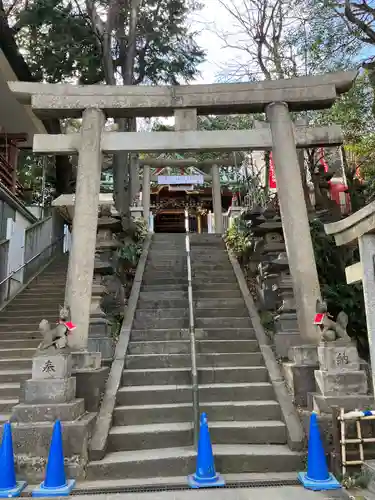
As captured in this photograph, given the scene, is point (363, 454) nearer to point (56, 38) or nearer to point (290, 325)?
point (290, 325)

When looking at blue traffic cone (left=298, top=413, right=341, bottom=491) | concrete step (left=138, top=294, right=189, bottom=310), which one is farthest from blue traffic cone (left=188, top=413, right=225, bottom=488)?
concrete step (left=138, top=294, right=189, bottom=310)

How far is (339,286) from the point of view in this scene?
8.60 m

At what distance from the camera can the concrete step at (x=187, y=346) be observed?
699 cm

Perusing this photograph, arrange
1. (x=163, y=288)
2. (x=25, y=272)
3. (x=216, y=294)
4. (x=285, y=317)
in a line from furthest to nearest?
(x=25, y=272)
(x=163, y=288)
(x=216, y=294)
(x=285, y=317)

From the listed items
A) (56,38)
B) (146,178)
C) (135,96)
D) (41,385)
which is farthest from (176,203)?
(41,385)

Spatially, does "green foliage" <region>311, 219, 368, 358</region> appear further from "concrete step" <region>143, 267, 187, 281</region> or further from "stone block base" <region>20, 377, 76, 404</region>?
"stone block base" <region>20, 377, 76, 404</region>

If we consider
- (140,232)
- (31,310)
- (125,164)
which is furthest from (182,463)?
(125,164)

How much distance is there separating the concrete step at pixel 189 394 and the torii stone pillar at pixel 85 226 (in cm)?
98

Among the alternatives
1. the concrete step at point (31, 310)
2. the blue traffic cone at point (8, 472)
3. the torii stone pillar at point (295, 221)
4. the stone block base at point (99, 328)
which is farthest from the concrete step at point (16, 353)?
the torii stone pillar at point (295, 221)

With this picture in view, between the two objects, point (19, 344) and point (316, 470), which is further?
point (19, 344)

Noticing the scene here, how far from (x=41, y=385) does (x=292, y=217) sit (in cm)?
437

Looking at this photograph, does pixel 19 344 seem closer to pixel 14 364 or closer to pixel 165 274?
pixel 14 364

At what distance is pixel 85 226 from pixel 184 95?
2819 mm

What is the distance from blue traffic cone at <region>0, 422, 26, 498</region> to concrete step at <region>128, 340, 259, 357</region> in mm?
2840
